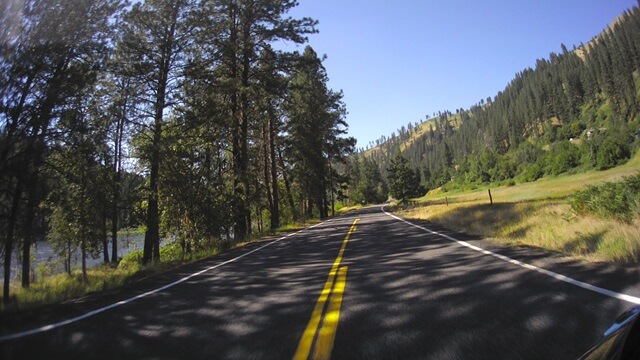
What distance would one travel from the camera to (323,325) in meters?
4.09

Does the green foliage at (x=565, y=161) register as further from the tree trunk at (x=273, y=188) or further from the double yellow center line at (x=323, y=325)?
the double yellow center line at (x=323, y=325)

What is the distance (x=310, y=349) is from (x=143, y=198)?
46.8ft

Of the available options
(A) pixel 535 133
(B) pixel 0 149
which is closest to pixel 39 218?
(B) pixel 0 149

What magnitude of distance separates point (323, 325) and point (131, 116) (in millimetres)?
14754

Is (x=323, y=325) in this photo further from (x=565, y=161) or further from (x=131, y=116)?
(x=565, y=161)

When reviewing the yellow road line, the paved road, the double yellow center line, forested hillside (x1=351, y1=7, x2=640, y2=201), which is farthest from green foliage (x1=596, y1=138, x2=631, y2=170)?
the yellow road line

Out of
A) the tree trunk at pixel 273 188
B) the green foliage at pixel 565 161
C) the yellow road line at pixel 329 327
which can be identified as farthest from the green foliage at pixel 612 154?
the yellow road line at pixel 329 327

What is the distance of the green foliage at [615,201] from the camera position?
29.0ft

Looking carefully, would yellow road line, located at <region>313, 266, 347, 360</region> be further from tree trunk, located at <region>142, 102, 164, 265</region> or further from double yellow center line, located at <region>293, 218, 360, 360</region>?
tree trunk, located at <region>142, 102, 164, 265</region>

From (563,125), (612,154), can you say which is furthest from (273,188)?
(563,125)

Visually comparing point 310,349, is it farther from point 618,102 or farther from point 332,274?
point 618,102

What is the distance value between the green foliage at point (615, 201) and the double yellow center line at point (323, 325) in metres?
7.32

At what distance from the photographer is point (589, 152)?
8962cm

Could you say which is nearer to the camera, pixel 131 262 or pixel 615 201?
pixel 615 201
